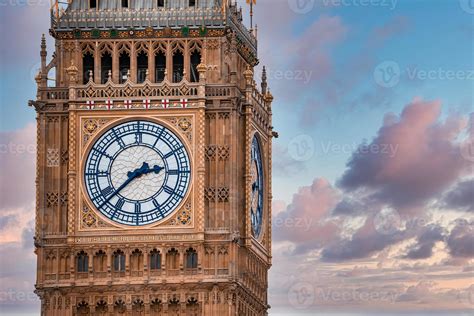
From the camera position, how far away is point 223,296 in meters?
99.9

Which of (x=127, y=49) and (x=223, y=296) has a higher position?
(x=127, y=49)

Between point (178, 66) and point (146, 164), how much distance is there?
369cm

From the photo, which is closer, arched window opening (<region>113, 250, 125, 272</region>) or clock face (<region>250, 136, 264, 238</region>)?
arched window opening (<region>113, 250, 125, 272</region>)

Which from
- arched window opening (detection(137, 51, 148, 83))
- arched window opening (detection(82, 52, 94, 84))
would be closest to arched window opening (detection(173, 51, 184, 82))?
arched window opening (detection(137, 51, 148, 83))

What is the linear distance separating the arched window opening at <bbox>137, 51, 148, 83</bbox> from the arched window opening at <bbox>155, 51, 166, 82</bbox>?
0.34 meters

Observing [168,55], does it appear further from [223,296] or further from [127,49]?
[223,296]

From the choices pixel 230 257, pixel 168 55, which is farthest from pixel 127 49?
pixel 230 257

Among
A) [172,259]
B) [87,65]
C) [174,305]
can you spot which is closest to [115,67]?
[87,65]

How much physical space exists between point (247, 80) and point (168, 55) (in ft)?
8.51

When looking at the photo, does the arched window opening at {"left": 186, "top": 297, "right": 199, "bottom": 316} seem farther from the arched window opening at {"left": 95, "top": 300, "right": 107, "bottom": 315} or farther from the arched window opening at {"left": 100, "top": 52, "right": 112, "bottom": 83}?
the arched window opening at {"left": 100, "top": 52, "right": 112, "bottom": 83}

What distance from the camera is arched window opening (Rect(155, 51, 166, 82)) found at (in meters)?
102

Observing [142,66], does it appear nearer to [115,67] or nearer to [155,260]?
[115,67]

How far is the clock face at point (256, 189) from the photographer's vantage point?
4040 inches

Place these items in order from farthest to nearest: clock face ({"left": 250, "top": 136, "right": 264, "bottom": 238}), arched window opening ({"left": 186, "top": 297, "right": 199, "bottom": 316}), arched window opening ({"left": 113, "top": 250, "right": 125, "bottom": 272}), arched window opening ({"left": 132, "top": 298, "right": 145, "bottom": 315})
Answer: clock face ({"left": 250, "top": 136, "right": 264, "bottom": 238}) < arched window opening ({"left": 113, "top": 250, "right": 125, "bottom": 272}) < arched window opening ({"left": 132, "top": 298, "right": 145, "bottom": 315}) < arched window opening ({"left": 186, "top": 297, "right": 199, "bottom": 316})
